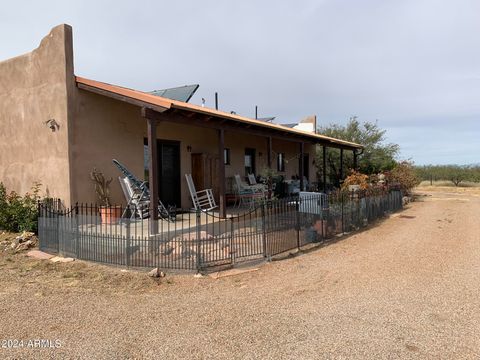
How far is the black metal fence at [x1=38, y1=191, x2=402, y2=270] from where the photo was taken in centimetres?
646

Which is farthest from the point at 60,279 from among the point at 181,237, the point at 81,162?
the point at 81,162

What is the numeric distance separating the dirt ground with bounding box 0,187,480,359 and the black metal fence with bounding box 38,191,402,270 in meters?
0.36

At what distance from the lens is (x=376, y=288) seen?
541 cm

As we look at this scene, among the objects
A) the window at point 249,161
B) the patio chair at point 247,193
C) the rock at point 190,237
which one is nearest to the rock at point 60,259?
the rock at point 190,237

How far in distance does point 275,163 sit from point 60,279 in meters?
12.0

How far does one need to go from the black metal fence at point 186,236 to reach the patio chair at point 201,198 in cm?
202

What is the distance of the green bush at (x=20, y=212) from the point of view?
8812 millimetres

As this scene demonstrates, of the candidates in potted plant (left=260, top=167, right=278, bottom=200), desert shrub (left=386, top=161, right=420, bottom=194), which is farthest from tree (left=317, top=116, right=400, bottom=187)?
potted plant (left=260, top=167, right=278, bottom=200)

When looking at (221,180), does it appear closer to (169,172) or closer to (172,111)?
(169,172)

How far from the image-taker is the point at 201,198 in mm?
11336

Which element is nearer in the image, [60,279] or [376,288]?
[376,288]

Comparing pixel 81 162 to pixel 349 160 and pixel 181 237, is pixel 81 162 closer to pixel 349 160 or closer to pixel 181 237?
pixel 181 237

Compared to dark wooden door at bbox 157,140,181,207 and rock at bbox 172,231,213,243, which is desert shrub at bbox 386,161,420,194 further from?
rock at bbox 172,231,213,243

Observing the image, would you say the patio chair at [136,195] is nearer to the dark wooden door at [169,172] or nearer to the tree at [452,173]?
the dark wooden door at [169,172]
